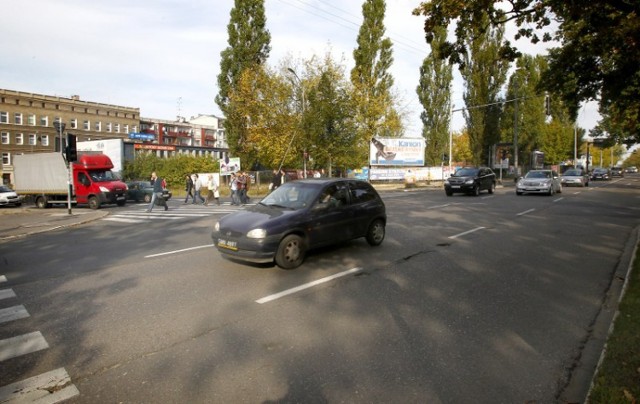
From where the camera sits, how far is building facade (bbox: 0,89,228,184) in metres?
66.9

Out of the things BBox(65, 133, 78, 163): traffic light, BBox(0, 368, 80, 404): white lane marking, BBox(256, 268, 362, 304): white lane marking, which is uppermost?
BBox(65, 133, 78, 163): traffic light

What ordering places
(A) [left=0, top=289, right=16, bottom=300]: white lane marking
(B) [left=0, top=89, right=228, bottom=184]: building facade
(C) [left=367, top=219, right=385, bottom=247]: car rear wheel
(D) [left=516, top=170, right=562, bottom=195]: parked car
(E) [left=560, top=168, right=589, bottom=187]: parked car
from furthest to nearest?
(B) [left=0, top=89, right=228, bottom=184]: building facade, (E) [left=560, top=168, right=589, bottom=187]: parked car, (D) [left=516, top=170, right=562, bottom=195]: parked car, (C) [left=367, top=219, right=385, bottom=247]: car rear wheel, (A) [left=0, top=289, right=16, bottom=300]: white lane marking

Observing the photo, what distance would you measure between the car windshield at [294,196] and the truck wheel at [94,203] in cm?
1757

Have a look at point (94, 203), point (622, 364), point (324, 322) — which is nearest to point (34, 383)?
point (324, 322)

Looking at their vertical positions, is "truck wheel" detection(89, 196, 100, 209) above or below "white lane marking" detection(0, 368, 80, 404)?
above

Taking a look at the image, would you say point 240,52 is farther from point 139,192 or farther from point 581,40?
point 581,40

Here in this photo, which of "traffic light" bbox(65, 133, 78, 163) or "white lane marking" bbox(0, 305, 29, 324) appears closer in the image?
"white lane marking" bbox(0, 305, 29, 324)

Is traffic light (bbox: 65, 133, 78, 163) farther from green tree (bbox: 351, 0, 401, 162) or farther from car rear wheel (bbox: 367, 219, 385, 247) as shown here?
green tree (bbox: 351, 0, 401, 162)

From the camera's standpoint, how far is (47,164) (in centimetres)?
2417

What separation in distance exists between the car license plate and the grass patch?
512 centimetres

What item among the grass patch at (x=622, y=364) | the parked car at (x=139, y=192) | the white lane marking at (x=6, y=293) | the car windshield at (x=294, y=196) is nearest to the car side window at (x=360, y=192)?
the car windshield at (x=294, y=196)

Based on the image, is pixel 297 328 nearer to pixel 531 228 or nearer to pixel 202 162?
pixel 531 228

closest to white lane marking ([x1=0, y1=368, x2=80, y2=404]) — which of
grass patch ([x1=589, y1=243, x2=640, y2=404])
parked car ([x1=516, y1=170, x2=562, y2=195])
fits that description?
grass patch ([x1=589, y1=243, x2=640, y2=404])

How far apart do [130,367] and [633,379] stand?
13.9ft
